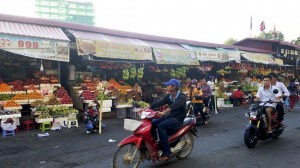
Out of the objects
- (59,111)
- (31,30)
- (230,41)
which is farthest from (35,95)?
(230,41)

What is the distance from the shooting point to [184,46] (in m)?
15.4

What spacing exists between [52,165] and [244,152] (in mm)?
4110

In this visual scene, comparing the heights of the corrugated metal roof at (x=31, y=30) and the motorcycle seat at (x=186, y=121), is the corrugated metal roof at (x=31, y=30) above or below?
above

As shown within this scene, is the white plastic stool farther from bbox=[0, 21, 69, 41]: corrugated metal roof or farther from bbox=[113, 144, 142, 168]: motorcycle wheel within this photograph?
Answer: bbox=[113, 144, 142, 168]: motorcycle wheel

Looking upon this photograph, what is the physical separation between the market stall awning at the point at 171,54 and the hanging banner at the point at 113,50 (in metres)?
0.60

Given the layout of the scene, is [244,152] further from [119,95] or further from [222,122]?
[119,95]

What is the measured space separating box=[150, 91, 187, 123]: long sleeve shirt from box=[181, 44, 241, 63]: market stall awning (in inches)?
383

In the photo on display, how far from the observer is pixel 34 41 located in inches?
355

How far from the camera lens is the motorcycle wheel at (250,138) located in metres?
6.57

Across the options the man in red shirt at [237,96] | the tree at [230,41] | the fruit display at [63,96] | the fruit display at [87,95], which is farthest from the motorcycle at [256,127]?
the tree at [230,41]

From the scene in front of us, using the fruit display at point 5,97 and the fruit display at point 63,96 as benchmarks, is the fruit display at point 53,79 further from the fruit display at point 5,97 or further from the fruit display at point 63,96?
the fruit display at point 5,97

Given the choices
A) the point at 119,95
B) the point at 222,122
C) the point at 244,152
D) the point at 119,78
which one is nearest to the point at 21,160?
the point at 244,152

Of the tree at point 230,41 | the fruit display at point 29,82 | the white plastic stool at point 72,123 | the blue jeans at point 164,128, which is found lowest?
the white plastic stool at point 72,123

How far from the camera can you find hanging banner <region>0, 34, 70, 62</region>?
8.48 metres
